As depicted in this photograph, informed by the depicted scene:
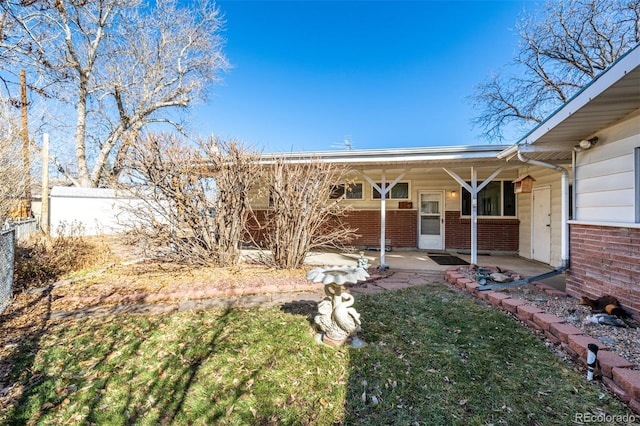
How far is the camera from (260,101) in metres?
13.1

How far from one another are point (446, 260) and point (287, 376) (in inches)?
247

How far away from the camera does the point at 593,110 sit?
3404mm

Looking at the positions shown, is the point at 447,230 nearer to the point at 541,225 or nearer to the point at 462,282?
the point at 541,225

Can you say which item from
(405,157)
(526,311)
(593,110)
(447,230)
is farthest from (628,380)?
(447,230)

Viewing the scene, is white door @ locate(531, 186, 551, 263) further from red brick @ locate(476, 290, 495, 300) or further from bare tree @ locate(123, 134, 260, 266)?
bare tree @ locate(123, 134, 260, 266)

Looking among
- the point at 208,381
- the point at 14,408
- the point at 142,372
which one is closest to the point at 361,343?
the point at 208,381

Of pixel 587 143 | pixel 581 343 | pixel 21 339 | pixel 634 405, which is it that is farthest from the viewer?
pixel 587 143

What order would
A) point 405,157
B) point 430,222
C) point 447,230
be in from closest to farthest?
point 405,157, point 447,230, point 430,222

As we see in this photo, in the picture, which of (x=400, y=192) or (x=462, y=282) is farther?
(x=400, y=192)

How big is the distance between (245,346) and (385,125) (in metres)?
17.3

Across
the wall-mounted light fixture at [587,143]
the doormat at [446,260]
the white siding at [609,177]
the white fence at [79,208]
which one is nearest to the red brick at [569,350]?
the white siding at [609,177]

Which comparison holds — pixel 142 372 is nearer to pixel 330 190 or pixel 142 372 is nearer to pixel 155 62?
pixel 330 190

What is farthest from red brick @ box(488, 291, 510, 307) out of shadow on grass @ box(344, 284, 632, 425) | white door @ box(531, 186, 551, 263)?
white door @ box(531, 186, 551, 263)

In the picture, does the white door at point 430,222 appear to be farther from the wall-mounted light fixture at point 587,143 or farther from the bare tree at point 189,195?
the bare tree at point 189,195
